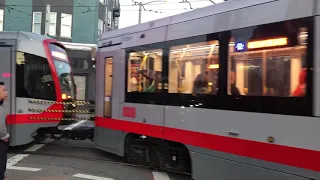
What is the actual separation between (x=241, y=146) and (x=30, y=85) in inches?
230

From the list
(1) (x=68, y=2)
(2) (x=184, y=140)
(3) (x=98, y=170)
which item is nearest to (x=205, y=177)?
(2) (x=184, y=140)

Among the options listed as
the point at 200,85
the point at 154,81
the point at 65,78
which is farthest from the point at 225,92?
the point at 65,78

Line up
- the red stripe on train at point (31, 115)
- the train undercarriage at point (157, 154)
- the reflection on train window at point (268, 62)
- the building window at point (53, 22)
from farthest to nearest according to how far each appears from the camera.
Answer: the building window at point (53, 22) < the red stripe on train at point (31, 115) < the train undercarriage at point (157, 154) < the reflection on train window at point (268, 62)

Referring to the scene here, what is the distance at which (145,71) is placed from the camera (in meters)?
7.13

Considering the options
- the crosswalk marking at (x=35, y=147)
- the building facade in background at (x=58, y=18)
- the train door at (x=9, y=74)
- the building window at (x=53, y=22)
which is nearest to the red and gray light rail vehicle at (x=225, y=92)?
the train door at (x=9, y=74)

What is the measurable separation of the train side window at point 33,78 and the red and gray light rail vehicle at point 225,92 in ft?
7.64

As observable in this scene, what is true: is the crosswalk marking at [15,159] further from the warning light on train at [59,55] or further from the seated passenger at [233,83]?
the seated passenger at [233,83]

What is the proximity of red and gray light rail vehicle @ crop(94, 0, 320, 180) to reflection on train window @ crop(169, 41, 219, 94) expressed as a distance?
0.7 inches

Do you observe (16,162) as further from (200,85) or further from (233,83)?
(233,83)

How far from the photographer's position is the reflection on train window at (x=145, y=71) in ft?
22.3

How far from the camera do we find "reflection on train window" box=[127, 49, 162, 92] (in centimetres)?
680

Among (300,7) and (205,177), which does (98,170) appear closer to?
(205,177)

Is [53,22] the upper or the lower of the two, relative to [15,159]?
upper

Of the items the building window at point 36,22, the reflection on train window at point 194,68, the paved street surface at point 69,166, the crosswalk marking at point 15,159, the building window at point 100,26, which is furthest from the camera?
the building window at point 100,26
